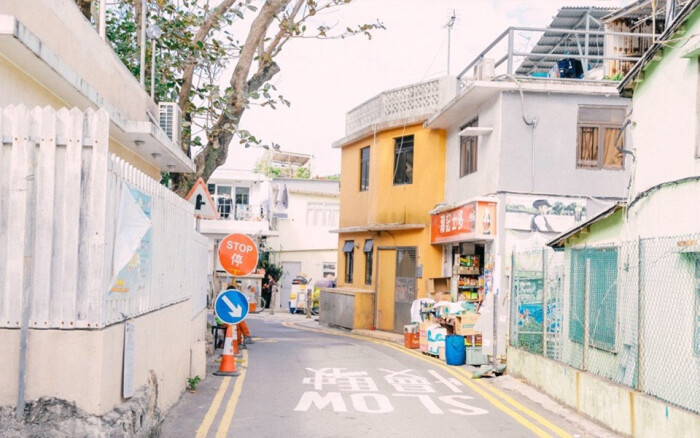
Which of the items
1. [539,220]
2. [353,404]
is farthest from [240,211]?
[353,404]

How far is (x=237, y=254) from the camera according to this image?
14.2 m

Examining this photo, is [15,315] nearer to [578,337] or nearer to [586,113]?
[578,337]

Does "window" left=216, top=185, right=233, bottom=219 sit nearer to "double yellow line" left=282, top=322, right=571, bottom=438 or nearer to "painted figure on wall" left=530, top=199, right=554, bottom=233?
"painted figure on wall" left=530, top=199, right=554, bottom=233

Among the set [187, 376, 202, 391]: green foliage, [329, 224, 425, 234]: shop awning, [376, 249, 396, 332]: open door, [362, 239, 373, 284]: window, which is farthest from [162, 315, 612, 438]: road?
[362, 239, 373, 284]: window

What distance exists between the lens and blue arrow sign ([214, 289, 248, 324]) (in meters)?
13.3

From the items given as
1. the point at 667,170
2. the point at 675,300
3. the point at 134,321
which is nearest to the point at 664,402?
the point at 675,300

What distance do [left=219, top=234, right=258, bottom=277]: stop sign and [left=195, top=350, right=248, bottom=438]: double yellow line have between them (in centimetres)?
191

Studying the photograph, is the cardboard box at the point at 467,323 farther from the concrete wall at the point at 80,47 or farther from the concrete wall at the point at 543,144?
the concrete wall at the point at 80,47

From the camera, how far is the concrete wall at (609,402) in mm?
7996

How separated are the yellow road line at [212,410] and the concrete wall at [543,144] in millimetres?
9026

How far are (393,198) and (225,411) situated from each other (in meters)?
15.8

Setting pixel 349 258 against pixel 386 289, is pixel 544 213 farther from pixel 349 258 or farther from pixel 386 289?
pixel 349 258

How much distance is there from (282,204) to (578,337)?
28.3 metres

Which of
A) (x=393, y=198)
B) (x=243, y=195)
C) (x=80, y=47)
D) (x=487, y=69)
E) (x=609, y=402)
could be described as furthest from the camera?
(x=243, y=195)
